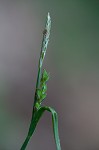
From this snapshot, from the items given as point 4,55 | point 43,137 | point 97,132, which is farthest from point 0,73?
point 97,132

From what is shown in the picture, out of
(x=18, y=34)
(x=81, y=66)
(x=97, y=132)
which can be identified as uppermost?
(x=18, y=34)

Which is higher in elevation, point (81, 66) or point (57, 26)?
point (57, 26)

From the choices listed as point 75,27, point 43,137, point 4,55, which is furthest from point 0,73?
point 75,27

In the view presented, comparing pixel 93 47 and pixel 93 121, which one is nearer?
pixel 93 121

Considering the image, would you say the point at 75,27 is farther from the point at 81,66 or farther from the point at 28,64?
the point at 28,64

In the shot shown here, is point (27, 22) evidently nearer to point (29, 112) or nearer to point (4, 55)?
point (4, 55)

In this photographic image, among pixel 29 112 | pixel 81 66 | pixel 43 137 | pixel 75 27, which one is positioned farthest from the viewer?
pixel 75 27

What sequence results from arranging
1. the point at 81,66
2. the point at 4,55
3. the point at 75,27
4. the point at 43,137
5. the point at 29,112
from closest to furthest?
the point at 43,137
the point at 29,112
the point at 4,55
the point at 81,66
the point at 75,27
